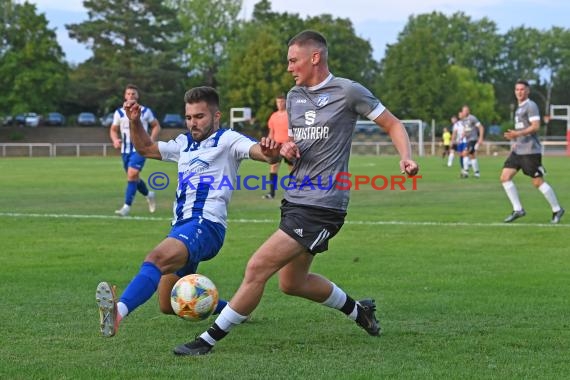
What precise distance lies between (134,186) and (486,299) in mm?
9124

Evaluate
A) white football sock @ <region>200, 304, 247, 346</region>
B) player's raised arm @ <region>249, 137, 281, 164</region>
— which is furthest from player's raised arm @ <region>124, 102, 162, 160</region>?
white football sock @ <region>200, 304, 247, 346</region>

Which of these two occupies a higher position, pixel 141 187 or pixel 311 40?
pixel 311 40

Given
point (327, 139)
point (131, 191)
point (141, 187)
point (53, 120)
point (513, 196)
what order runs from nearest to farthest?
point (327, 139) → point (513, 196) → point (131, 191) → point (141, 187) → point (53, 120)

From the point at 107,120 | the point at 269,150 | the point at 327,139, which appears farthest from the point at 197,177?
the point at 107,120

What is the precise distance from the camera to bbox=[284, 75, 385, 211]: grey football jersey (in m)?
6.03

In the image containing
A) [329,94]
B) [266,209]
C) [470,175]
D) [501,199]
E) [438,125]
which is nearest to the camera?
[329,94]

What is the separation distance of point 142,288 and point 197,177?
1000 mm

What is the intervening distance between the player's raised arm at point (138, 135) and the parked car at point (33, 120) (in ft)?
231

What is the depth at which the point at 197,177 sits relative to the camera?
21.4 ft

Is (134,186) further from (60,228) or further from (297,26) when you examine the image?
(297,26)

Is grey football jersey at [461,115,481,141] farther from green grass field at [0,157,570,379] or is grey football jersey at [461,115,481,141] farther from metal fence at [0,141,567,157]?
metal fence at [0,141,567,157]

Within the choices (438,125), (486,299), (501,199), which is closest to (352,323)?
(486,299)

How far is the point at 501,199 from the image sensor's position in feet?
62.7

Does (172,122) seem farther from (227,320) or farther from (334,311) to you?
(227,320)
